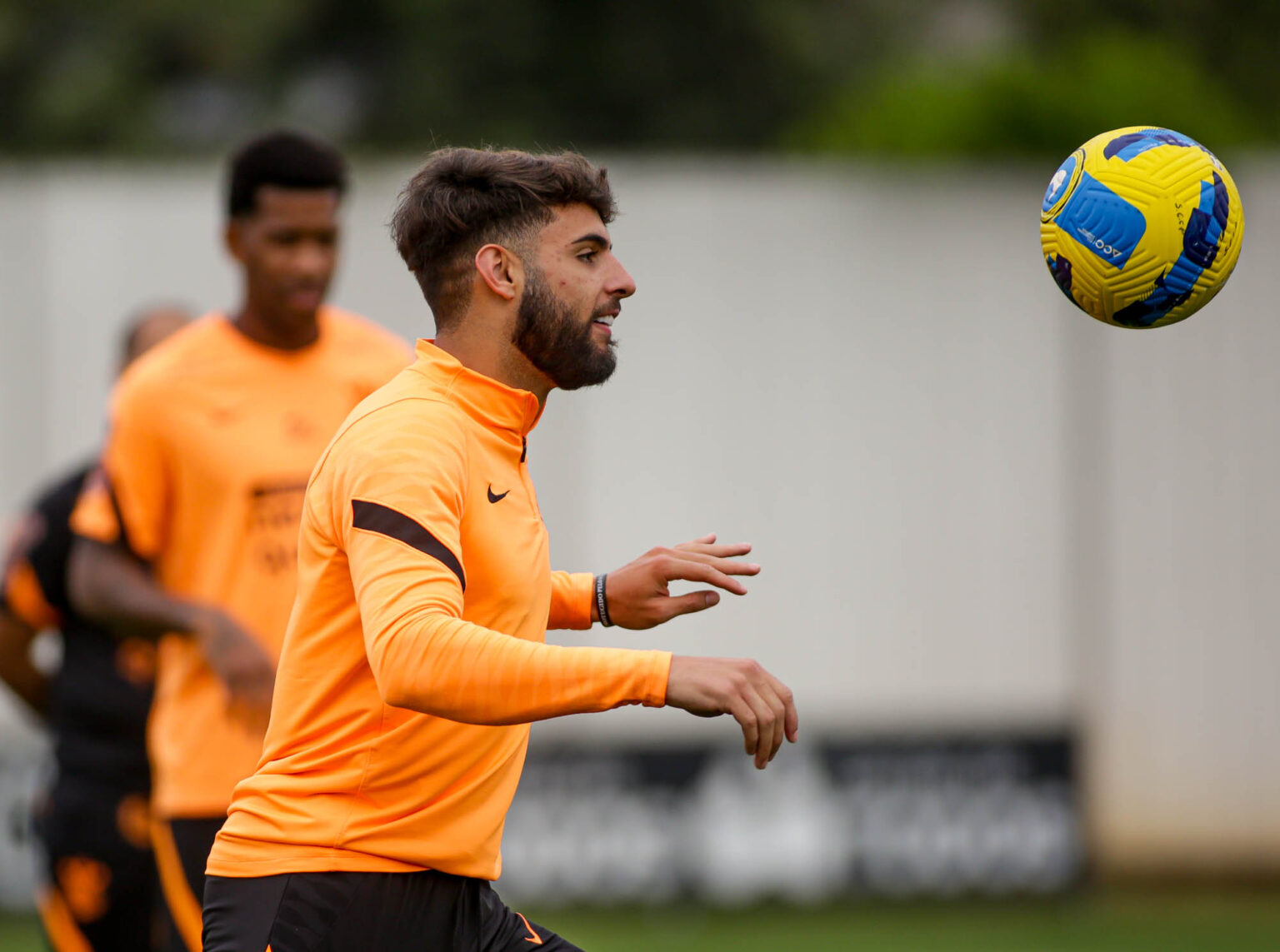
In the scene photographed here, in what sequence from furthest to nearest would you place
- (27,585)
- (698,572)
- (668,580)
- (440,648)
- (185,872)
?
(27,585)
(185,872)
(668,580)
(698,572)
(440,648)

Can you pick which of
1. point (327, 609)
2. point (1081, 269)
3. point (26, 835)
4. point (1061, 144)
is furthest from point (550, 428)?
point (327, 609)

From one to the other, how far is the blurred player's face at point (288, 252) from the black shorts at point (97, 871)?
179 cm

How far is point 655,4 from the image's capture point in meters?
14.7

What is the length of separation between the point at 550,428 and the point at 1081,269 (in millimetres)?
5468

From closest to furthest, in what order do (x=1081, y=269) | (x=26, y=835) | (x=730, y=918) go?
(x=1081, y=269) < (x=26, y=835) < (x=730, y=918)

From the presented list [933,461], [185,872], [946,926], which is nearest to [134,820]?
[185,872]

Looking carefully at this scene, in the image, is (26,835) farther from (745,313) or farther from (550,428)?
(745,313)

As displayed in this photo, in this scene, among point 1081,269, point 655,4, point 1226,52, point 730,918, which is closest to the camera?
point 1081,269

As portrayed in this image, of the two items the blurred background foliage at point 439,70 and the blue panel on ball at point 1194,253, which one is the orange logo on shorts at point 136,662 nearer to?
the blue panel on ball at point 1194,253

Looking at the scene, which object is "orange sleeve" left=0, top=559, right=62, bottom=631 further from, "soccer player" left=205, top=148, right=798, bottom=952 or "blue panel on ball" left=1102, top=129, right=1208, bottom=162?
"blue panel on ball" left=1102, top=129, right=1208, bottom=162

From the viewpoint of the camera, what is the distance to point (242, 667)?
4.27m

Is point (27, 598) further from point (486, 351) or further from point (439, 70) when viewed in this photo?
point (439, 70)

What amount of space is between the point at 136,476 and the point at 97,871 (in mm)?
1490

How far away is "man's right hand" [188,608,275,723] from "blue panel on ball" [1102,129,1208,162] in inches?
92.4
